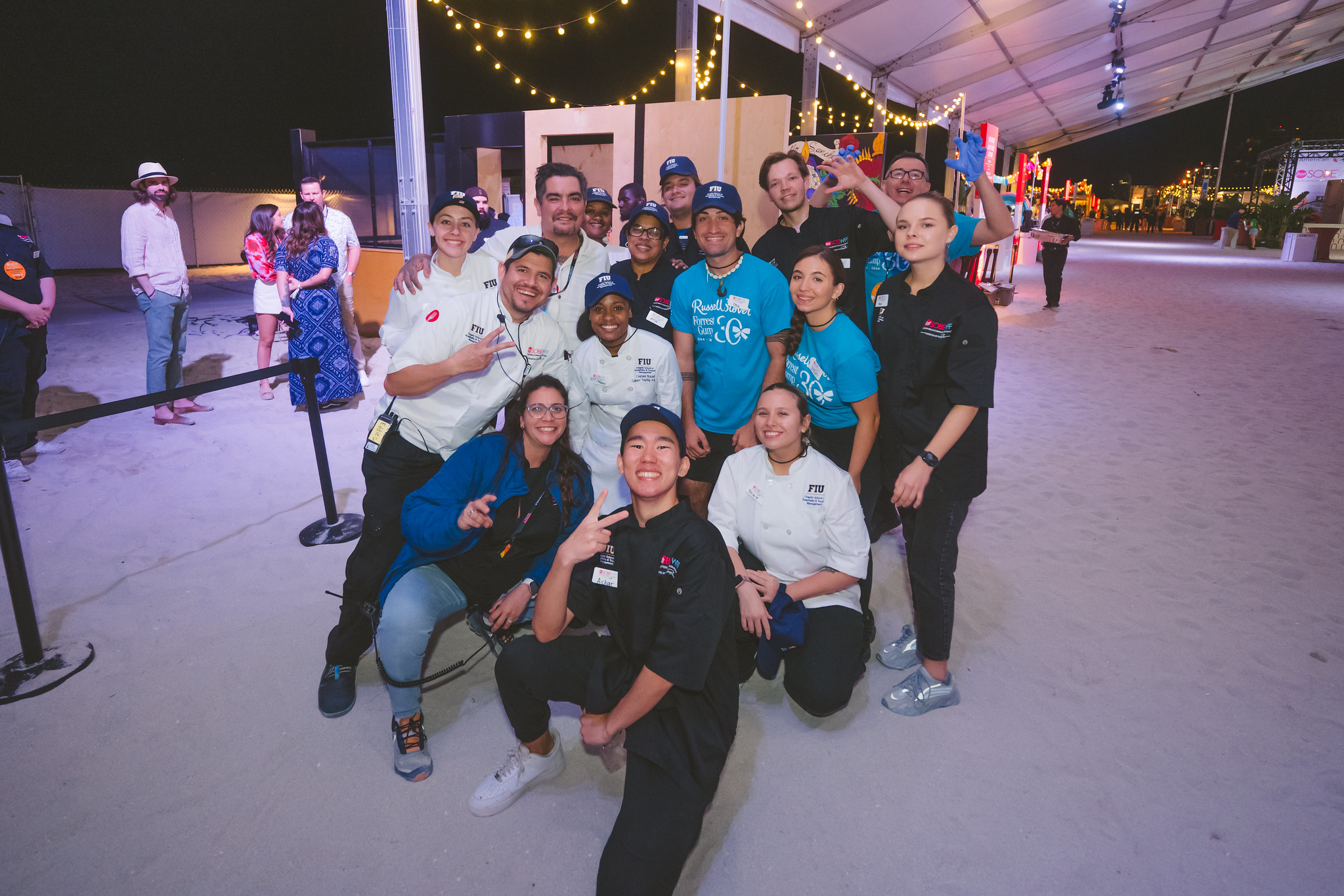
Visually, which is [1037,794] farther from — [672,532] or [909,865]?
[672,532]

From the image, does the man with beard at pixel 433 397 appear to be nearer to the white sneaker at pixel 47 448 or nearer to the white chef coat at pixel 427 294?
the white chef coat at pixel 427 294

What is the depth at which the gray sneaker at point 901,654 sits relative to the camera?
298 cm

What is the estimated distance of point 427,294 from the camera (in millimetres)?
3338

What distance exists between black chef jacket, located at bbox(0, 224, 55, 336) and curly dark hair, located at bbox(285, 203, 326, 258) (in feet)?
5.35

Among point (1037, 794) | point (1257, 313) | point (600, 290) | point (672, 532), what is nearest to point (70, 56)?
point (600, 290)

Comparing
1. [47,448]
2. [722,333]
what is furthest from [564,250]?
[47,448]

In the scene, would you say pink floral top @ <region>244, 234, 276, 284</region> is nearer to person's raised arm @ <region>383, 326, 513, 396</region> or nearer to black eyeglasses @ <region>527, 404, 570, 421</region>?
person's raised arm @ <region>383, 326, 513, 396</region>

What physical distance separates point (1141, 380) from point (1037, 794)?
21.9 feet

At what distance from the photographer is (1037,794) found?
7.52ft

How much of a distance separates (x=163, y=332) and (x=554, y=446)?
4.60 meters

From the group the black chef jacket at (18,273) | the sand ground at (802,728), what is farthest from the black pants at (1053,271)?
the black chef jacket at (18,273)

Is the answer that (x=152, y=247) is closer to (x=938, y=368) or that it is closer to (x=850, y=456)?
(x=850, y=456)

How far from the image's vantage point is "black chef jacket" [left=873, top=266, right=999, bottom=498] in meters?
2.44

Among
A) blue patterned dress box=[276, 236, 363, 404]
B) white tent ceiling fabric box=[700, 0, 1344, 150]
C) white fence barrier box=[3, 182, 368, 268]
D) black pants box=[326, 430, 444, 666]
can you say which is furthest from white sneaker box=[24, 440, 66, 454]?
white fence barrier box=[3, 182, 368, 268]
